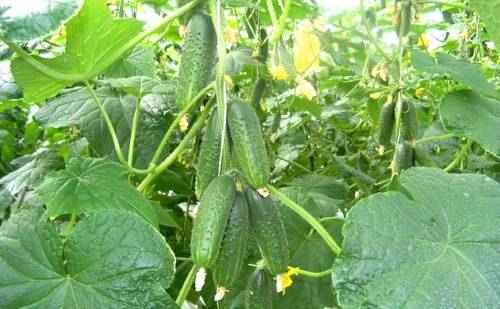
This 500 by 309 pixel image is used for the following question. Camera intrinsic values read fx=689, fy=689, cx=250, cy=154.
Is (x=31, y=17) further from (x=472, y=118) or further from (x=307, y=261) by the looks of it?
(x=472, y=118)

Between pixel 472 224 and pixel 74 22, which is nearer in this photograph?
pixel 472 224

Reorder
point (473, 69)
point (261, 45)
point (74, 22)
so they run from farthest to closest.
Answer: point (261, 45) < point (473, 69) < point (74, 22)

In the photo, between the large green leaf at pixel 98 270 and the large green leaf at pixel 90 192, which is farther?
the large green leaf at pixel 90 192

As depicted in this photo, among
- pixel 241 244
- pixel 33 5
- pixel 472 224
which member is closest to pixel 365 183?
pixel 472 224

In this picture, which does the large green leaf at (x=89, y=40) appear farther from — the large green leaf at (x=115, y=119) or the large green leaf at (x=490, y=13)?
the large green leaf at (x=490, y=13)

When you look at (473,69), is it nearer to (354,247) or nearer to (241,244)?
(354,247)

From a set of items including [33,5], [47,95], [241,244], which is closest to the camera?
[33,5]

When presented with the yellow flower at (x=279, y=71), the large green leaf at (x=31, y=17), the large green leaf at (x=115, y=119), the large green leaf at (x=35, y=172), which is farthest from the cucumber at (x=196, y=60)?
the large green leaf at (x=35, y=172)
